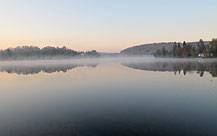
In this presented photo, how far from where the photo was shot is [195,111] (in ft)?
37.2

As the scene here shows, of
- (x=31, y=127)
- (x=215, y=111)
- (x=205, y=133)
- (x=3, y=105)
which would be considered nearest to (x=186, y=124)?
(x=205, y=133)

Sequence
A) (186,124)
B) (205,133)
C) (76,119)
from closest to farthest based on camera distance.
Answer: (205,133) → (186,124) → (76,119)

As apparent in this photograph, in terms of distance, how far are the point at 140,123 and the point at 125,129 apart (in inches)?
50.9

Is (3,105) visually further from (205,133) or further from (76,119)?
(205,133)

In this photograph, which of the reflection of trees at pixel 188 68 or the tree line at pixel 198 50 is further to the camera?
the tree line at pixel 198 50

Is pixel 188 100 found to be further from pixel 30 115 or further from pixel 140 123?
pixel 30 115

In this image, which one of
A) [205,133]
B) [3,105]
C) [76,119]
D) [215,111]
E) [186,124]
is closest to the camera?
[205,133]

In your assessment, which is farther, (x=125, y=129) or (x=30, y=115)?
(x=30, y=115)

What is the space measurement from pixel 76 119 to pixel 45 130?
86.0 inches

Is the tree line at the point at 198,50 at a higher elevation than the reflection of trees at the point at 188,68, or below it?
higher

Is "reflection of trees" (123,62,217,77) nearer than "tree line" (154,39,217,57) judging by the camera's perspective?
Yes

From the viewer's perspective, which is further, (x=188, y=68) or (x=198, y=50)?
(x=198, y=50)

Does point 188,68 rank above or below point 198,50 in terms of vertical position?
below

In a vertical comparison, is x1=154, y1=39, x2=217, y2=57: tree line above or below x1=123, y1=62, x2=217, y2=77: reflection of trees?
above
